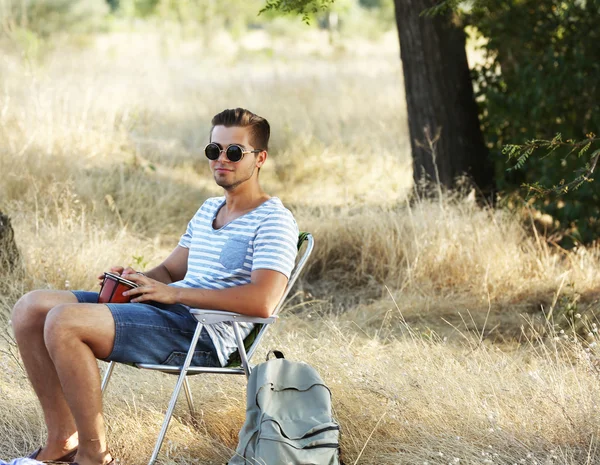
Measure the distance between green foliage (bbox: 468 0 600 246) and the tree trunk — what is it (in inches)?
8.2

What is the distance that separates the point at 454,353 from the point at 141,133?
22.4 feet

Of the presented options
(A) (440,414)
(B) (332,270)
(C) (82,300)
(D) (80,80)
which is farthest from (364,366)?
(D) (80,80)

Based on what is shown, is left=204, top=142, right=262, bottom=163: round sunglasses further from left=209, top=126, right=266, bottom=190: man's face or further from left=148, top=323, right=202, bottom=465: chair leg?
left=148, top=323, right=202, bottom=465: chair leg

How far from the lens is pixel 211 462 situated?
11.9 ft

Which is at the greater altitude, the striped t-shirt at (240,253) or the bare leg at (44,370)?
the striped t-shirt at (240,253)

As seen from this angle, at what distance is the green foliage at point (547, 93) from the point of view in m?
6.83

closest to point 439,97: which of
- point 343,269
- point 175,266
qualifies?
point 343,269

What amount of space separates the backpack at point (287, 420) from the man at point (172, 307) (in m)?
0.25

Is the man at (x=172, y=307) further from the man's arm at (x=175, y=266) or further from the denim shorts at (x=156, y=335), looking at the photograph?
the man's arm at (x=175, y=266)

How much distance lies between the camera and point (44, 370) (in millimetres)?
3414

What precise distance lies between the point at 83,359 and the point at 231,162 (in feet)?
3.10

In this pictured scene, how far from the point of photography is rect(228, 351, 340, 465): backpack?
312cm

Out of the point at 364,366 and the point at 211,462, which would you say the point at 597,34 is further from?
the point at 211,462

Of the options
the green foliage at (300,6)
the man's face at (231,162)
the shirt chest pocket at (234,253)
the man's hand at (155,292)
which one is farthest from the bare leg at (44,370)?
the green foliage at (300,6)
